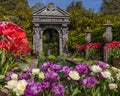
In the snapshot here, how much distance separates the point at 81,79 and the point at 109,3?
52591 millimetres

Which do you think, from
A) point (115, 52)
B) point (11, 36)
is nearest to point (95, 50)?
point (115, 52)

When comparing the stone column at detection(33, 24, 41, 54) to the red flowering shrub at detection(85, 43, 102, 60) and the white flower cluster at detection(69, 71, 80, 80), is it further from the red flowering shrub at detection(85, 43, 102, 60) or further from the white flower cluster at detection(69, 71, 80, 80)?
the white flower cluster at detection(69, 71, 80, 80)

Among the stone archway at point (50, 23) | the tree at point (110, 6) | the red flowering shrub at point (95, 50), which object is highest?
the tree at point (110, 6)

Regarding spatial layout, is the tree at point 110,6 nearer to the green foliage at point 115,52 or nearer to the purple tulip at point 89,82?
the green foliage at point 115,52

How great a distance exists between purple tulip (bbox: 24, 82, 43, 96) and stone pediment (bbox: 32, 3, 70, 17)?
23548 mm

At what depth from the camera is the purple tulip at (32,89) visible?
233 centimetres

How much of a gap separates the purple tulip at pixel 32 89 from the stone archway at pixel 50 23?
77.1ft

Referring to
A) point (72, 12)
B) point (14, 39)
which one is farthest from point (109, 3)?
point (14, 39)

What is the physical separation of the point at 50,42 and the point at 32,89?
2567cm

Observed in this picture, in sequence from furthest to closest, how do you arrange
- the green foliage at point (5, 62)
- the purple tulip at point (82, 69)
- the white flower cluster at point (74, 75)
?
the green foliage at point (5, 62)
the purple tulip at point (82, 69)
the white flower cluster at point (74, 75)

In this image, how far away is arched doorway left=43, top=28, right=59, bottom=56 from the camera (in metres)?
27.2

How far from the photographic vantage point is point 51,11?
85.8 feet

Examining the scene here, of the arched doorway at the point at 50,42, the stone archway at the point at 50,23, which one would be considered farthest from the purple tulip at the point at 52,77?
the arched doorway at the point at 50,42

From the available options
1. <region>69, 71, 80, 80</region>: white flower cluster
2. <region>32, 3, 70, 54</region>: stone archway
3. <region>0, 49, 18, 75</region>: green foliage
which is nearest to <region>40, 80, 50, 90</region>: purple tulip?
<region>69, 71, 80, 80</region>: white flower cluster
